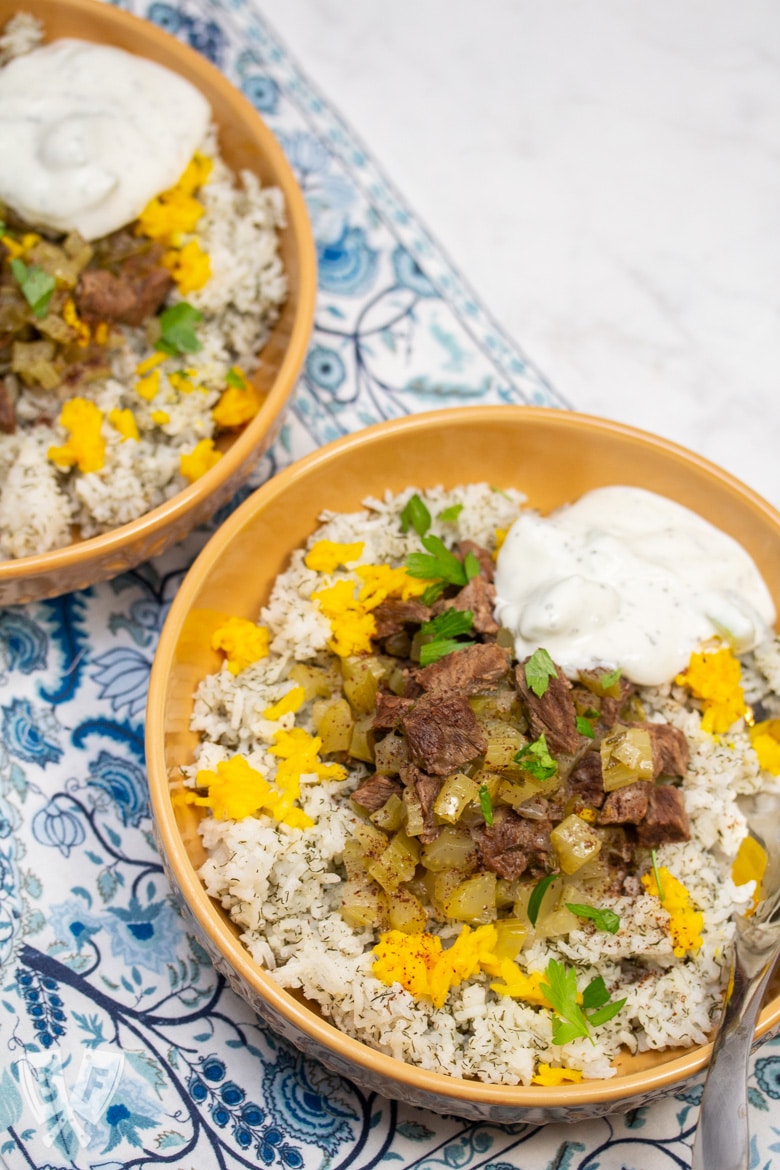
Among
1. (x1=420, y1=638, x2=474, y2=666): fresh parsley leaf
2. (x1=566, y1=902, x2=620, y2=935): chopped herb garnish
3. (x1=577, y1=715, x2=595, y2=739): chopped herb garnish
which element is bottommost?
(x1=566, y1=902, x2=620, y2=935): chopped herb garnish

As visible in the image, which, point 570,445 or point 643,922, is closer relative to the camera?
point 643,922

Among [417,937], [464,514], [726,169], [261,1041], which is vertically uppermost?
[726,169]

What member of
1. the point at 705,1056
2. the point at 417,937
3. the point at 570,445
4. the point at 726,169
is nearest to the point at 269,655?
the point at 417,937

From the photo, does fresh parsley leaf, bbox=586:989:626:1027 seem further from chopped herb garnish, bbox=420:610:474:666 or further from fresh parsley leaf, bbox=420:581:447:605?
fresh parsley leaf, bbox=420:581:447:605

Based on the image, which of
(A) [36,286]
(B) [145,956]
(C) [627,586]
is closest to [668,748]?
(C) [627,586]

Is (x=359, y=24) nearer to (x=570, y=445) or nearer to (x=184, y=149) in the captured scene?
(x=184, y=149)

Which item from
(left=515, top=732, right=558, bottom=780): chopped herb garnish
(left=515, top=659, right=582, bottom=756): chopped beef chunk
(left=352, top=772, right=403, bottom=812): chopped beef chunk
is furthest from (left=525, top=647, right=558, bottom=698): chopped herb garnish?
→ (left=352, top=772, right=403, bottom=812): chopped beef chunk
